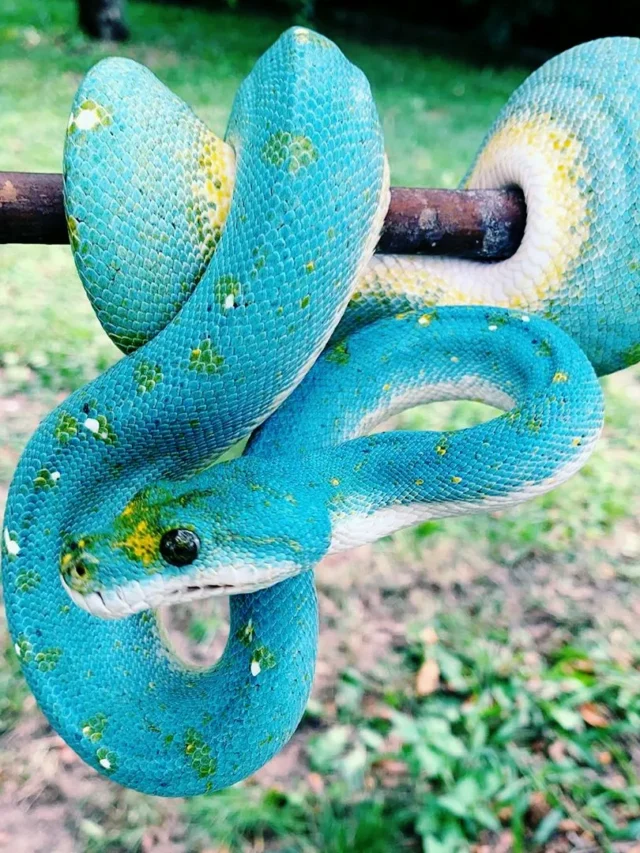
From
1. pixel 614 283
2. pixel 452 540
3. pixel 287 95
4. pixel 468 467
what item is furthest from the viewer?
pixel 452 540

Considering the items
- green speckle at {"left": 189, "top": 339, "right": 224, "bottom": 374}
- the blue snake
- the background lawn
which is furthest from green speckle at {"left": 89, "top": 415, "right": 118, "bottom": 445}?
the background lawn

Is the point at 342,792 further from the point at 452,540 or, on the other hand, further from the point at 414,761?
the point at 452,540

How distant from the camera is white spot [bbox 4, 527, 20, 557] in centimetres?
119

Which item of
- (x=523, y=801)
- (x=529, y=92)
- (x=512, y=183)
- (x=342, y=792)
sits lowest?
(x=342, y=792)

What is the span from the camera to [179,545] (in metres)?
1.08

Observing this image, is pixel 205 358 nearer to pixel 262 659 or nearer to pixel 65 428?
pixel 65 428

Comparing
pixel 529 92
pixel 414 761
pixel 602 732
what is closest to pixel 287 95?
pixel 529 92

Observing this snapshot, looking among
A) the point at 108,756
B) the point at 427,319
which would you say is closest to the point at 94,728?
the point at 108,756

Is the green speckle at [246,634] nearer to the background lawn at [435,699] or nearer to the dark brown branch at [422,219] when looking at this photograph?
the dark brown branch at [422,219]

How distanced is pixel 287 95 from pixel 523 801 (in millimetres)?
1818

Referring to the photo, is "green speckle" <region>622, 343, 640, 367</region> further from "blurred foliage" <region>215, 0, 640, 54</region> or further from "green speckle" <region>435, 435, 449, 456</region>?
"blurred foliage" <region>215, 0, 640, 54</region>

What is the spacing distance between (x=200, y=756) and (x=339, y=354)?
0.67 m

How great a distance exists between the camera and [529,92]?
160 centimetres

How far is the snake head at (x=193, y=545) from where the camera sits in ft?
3.54
